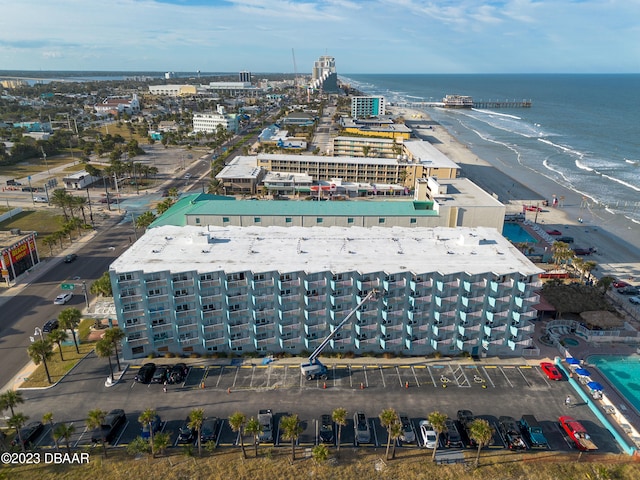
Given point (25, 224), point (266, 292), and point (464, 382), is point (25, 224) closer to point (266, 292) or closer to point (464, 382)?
point (266, 292)

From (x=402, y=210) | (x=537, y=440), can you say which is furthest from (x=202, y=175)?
(x=537, y=440)

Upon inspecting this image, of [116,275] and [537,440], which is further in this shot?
[116,275]

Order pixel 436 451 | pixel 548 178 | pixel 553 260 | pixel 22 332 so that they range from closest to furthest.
A: pixel 436 451
pixel 22 332
pixel 553 260
pixel 548 178

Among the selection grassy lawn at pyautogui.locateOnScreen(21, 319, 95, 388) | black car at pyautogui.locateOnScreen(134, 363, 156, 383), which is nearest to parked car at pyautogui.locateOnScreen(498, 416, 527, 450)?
black car at pyautogui.locateOnScreen(134, 363, 156, 383)

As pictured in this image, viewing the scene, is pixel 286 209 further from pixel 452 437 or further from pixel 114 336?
pixel 452 437

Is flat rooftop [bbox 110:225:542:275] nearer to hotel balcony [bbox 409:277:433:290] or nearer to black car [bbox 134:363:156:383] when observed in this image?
hotel balcony [bbox 409:277:433:290]

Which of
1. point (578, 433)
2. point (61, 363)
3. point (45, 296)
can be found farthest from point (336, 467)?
point (45, 296)

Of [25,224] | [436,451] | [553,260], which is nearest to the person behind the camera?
[436,451]

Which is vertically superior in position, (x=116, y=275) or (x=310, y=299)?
(x=116, y=275)
